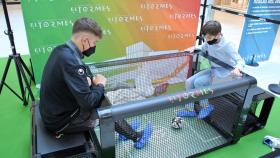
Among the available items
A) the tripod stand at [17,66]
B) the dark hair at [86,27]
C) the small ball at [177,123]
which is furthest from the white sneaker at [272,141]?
the tripod stand at [17,66]

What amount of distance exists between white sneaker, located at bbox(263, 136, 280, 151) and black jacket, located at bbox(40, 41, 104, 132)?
5.49 ft

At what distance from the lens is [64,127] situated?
5.60 ft

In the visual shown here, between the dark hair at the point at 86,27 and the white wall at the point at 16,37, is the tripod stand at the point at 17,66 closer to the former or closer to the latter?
the dark hair at the point at 86,27

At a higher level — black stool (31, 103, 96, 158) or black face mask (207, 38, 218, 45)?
black face mask (207, 38, 218, 45)

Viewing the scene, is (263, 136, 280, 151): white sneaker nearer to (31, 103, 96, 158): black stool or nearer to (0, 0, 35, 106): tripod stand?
(31, 103, 96, 158): black stool

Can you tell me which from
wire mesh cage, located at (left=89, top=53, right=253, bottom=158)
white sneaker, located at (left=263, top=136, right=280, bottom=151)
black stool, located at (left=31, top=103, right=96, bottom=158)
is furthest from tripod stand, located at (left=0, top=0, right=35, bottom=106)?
white sneaker, located at (left=263, top=136, right=280, bottom=151)

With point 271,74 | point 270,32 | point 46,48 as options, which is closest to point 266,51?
point 270,32

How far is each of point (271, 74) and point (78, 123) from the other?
331 cm

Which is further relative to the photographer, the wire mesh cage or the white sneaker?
the white sneaker

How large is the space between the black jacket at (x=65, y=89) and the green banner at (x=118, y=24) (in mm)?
1229

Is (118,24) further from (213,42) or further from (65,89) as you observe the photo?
(65,89)

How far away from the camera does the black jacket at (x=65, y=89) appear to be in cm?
151

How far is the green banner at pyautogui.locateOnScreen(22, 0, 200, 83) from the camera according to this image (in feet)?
8.78

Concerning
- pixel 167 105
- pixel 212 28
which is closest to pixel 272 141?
pixel 212 28
